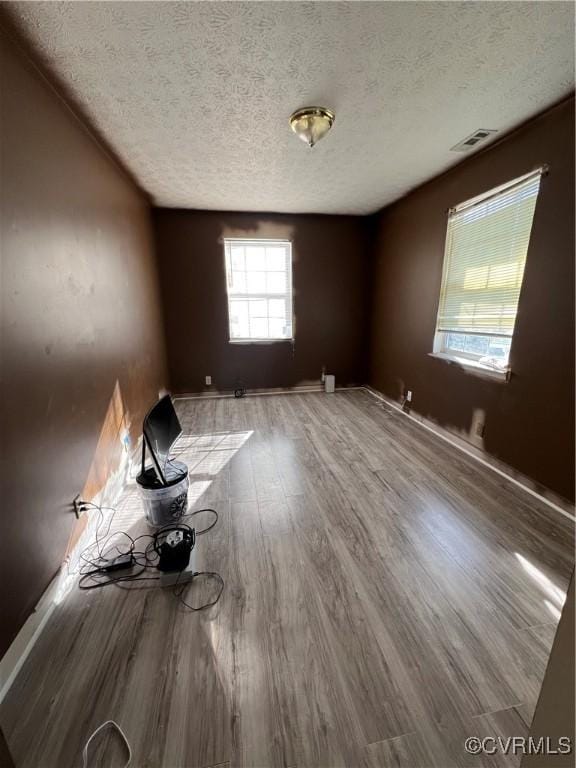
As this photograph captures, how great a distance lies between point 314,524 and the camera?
1.95m

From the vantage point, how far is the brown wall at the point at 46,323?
4.15ft

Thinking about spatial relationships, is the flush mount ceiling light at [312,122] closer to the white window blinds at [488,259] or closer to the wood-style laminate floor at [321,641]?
the white window blinds at [488,259]

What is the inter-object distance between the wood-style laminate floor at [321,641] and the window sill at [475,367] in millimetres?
879

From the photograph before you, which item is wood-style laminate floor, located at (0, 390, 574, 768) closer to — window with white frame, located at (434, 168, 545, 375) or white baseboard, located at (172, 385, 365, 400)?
window with white frame, located at (434, 168, 545, 375)

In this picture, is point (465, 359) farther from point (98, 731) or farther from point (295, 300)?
point (98, 731)

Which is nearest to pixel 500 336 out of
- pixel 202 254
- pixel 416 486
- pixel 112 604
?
pixel 416 486

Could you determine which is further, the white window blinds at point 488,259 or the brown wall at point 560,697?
the white window blinds at point 488,259

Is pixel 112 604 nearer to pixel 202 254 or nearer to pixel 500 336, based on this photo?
pixel 500 336

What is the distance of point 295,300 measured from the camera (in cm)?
452

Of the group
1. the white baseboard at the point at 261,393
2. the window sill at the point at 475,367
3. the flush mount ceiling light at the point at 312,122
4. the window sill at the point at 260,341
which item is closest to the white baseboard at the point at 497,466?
the window sill at the point at 475,367

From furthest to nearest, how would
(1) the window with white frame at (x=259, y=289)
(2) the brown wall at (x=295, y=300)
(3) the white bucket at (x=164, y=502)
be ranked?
(1) the window with white frame at (x=259, y=289) < (2) the brown wall at (x=295, y=300) < (3) the white bucket at (x=164, y=502)

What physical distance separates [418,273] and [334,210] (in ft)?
4.96

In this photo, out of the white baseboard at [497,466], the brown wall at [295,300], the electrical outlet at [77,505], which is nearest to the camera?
the electrical outlet at [77,505]

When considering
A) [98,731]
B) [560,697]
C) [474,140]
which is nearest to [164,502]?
[98,731]
